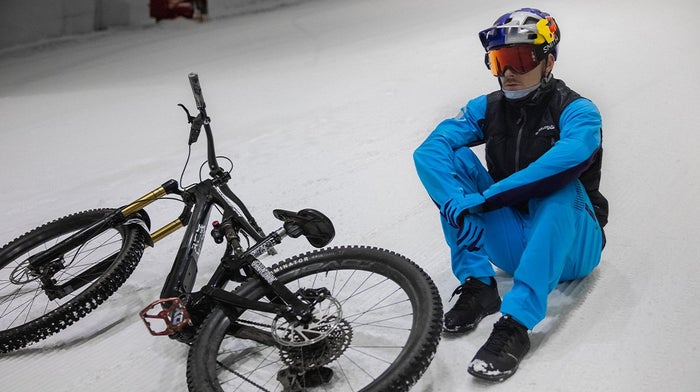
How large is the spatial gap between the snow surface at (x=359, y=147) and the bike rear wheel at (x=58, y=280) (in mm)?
177

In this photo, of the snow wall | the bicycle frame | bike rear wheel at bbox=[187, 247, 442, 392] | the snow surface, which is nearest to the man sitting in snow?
the snow surface

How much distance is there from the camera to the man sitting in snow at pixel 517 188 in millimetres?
2484

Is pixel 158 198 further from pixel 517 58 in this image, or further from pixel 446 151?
pixel 517 58

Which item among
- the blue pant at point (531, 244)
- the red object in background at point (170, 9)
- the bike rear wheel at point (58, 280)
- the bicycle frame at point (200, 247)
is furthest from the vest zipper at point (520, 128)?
the red object in background at point (170, 9)

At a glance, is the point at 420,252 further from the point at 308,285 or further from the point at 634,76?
the point at 634,76

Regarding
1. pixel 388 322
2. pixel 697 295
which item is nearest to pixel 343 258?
pixel 388 322

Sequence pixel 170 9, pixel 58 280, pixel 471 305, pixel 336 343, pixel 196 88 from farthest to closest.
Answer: pixel 170 9 → pixel 58 280 → pixel 196 88 → pixel 471 305 → pixel 336 343

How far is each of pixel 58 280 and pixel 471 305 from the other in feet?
6.50

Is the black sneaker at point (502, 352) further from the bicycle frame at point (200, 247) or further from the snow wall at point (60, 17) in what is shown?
the snow wall at point (60, 17)

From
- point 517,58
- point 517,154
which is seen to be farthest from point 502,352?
point 517,58

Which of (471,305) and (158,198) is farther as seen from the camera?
(158,198)

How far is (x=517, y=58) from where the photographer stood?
2.71 metres

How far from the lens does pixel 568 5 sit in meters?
8.80

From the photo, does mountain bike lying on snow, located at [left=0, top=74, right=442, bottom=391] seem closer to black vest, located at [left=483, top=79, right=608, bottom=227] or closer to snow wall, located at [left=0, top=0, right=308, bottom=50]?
black vest, located at [left=483, top=79, right=608, bottom=227]
